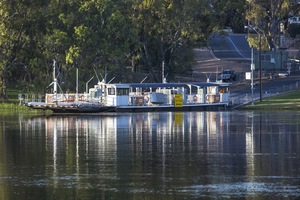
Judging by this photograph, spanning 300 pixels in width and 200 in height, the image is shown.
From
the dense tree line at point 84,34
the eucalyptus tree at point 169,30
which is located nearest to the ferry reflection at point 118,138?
the dense tree line at point 84,34

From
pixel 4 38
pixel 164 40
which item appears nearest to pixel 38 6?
pixel 4 38

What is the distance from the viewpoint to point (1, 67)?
322 ft

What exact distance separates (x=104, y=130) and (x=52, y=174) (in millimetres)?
25933

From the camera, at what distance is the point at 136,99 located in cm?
9544

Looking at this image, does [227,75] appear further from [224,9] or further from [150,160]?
[150,160]

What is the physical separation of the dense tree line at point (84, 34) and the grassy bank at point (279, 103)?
15936 millimetres

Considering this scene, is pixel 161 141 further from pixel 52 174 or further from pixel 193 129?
pixel 52 174

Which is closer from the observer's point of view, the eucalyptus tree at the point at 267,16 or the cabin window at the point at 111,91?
the cabin window at the point at 111,91

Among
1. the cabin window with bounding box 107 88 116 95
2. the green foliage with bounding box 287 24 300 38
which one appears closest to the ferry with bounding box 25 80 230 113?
the cabin window with bounding box 107 88 116 95

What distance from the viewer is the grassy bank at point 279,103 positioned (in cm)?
9362

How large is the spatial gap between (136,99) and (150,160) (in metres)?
53.1

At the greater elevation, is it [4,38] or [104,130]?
[4,38]

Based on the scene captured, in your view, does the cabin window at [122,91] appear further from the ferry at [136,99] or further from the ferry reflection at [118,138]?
the ferry reflection at [118,138]

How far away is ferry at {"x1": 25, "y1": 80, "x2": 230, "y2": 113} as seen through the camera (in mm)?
90938
